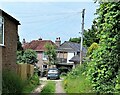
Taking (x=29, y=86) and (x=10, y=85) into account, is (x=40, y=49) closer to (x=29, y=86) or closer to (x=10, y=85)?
(x=29, y=86)

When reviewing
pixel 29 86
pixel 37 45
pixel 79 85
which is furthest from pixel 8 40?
pixel 37 45

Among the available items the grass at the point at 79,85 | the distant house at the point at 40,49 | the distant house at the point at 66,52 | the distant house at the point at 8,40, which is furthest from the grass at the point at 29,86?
the distant house at the point at 66,52

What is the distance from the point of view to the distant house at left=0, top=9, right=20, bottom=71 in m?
17.7

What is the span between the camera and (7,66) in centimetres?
1895

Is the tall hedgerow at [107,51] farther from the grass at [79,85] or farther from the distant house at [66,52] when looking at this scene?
the distant house at [66,52]

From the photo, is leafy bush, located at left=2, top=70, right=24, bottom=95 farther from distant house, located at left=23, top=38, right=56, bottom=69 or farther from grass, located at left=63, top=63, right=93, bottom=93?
distant house, located at left=23, top=38, right=56, bottom=69

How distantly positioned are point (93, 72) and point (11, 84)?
7.58 m

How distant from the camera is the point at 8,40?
63.4ft

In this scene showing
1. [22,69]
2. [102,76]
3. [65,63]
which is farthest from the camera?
[65,63]

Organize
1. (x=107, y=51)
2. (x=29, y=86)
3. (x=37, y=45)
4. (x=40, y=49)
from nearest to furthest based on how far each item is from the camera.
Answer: (x=107, y=51) → (x=29, y=86) → (x=40, y=49) → (x=37, y=45)

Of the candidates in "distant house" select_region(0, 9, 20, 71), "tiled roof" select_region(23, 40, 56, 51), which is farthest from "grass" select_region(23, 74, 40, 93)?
"tiled roof" select_region(23, 40, 56, 51)

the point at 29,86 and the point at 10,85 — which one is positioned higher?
the point at 10,85

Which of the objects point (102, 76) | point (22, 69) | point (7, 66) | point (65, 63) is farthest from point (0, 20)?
point (65, 63)

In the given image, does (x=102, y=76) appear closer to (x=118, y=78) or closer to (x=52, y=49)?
(x=118, y=78)
